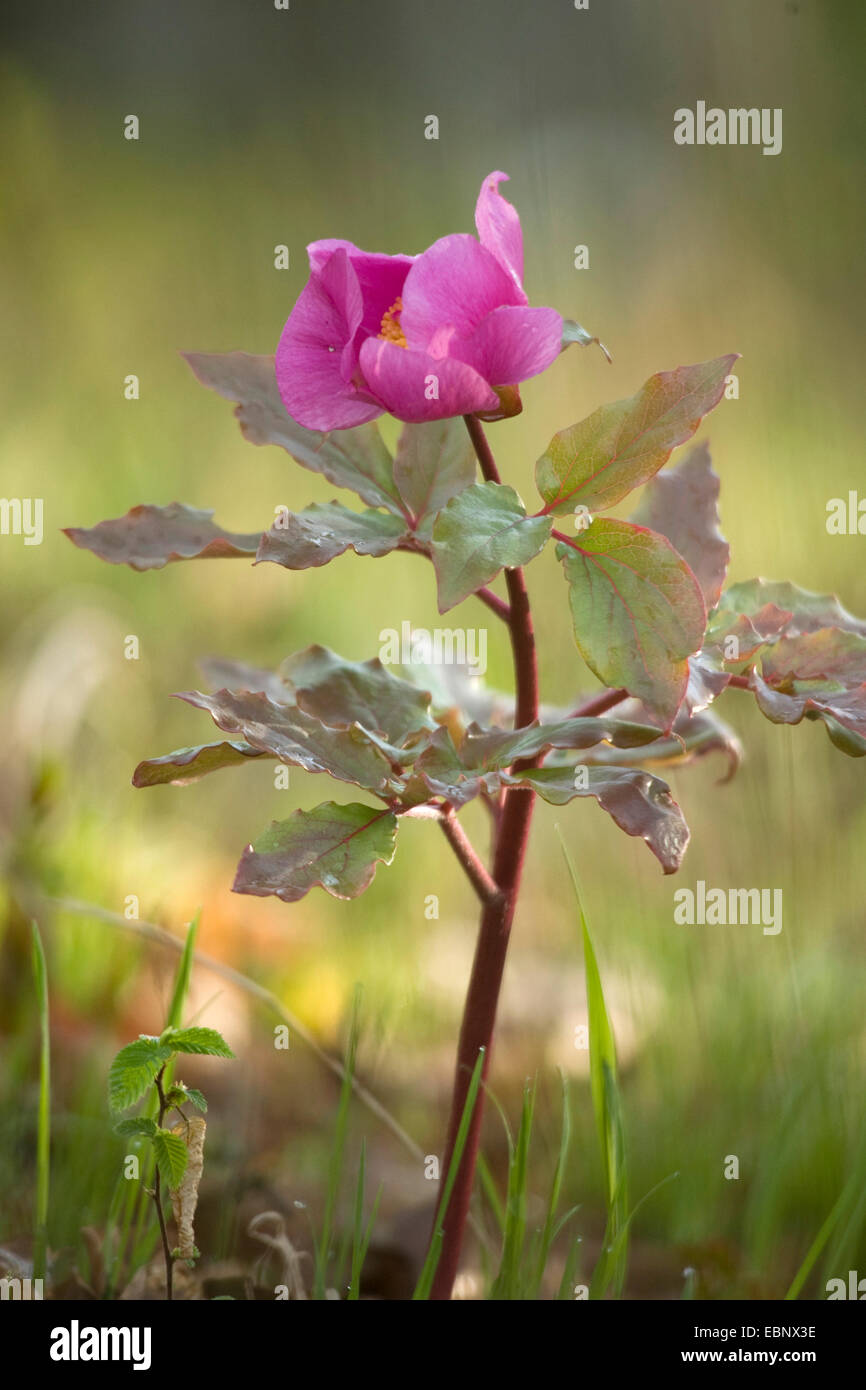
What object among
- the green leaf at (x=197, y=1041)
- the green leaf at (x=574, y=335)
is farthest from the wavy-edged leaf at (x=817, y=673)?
the green leaf at (x=197, y=1041)

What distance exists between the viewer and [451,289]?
39 centimetres

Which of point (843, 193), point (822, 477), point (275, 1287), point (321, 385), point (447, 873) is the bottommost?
point (275, 1287)

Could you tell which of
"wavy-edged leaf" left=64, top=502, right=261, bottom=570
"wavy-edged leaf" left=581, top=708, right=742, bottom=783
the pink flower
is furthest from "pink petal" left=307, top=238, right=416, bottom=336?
"wavy-edged leaf" left=581, top=708, right=742, bottom=783

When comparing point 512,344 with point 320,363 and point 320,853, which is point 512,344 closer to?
point 320,363

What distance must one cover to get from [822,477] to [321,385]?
73 centimetres

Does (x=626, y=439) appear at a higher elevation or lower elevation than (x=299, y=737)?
higher

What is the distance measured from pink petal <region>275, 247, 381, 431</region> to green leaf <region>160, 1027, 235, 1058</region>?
0.23 meters

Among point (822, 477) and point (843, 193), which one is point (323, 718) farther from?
point (843, 193)

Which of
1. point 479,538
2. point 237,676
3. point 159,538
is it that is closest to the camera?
point 479,538

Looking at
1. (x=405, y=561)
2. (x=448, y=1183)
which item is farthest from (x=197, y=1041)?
(x=405, y=561)

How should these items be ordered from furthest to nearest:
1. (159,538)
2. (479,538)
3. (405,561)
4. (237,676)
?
(405,561)
(237,676)
(159,538)
(479,538)

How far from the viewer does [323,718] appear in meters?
0.49

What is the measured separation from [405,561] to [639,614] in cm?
114
